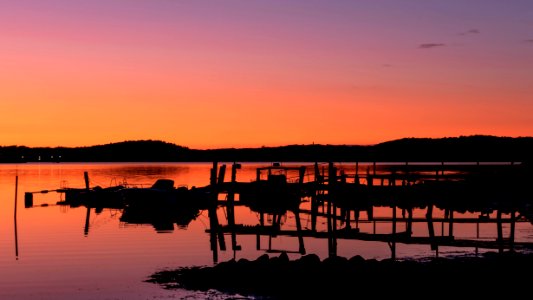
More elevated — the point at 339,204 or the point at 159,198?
the point at 339,204

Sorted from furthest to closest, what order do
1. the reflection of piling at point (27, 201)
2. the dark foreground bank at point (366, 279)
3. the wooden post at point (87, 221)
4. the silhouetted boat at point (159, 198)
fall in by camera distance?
1. the reflection of piling at point (27, 201)
2. the silhouetted boat at point (159, 198)
3. the wooden post at point (87, 221)
4. the dark foreground bank at point (366, 279)

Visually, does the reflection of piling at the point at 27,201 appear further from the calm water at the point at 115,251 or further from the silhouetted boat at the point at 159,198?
the silhouetted boat at the point at 159,198

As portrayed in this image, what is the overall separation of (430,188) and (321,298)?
17.4 meters

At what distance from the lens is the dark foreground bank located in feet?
75.6

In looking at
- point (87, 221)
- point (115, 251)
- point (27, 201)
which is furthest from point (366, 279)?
point (27, 201)

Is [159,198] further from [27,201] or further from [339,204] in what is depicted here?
[339,204]

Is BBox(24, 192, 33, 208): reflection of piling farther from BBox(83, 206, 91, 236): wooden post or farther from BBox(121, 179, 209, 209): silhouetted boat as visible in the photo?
BBox(121, 179, 209, 209): silhouetted boat

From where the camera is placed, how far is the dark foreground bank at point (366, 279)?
23031 millimetres

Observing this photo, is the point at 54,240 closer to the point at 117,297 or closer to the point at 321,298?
the point at 117,297

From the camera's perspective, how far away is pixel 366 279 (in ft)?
78.0

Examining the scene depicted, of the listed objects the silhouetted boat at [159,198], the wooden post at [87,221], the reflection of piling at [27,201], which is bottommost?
the wooden post at [87,221]

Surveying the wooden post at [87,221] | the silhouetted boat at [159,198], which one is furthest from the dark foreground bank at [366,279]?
the silhouetted boat at [159,198]

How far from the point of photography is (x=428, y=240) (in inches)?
1117

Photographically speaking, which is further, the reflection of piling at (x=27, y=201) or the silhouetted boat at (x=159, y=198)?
the reflection of piling at (x=27, y=201)
